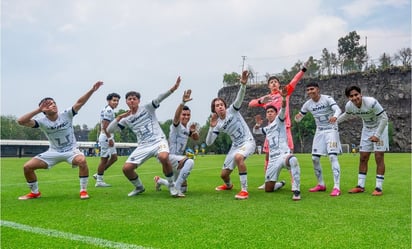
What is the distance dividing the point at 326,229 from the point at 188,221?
63.9 inches

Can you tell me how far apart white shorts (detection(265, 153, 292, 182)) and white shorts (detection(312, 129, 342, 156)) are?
0.78 metres

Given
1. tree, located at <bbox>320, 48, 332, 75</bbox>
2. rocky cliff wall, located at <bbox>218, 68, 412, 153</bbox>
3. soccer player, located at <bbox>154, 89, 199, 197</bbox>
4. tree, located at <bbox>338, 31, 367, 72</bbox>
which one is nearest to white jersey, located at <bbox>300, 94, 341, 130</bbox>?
soccer player, located at <bbox>154, 89, 199, 197</bbox>

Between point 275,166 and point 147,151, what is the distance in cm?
250

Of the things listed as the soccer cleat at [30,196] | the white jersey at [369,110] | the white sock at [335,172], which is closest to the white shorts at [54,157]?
the soccer cleat at [30,196]

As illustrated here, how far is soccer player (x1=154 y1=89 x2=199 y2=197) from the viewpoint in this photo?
25.0 feet

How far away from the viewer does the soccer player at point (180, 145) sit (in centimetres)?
762

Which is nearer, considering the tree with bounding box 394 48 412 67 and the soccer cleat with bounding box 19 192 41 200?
the soccer cleat with bounding box 19 192 41 200

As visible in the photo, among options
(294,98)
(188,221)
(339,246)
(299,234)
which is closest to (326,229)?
(299,234)

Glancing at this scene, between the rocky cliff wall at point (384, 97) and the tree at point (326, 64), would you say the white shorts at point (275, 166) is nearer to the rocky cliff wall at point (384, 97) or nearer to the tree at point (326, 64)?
the rocky cliff wall at point (384, 97)

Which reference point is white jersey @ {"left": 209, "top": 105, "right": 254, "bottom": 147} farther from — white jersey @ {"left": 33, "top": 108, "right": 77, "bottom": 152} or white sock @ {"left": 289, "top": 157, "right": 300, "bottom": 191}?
white jersey @ {"left": 33, "top": 108, "right": 77, "bottom": 152}

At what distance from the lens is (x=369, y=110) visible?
7.38 m

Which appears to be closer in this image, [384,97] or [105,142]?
[105,142]

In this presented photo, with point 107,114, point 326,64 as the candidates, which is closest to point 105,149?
point 107,114

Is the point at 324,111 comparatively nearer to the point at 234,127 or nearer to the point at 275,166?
the point at 275,166
